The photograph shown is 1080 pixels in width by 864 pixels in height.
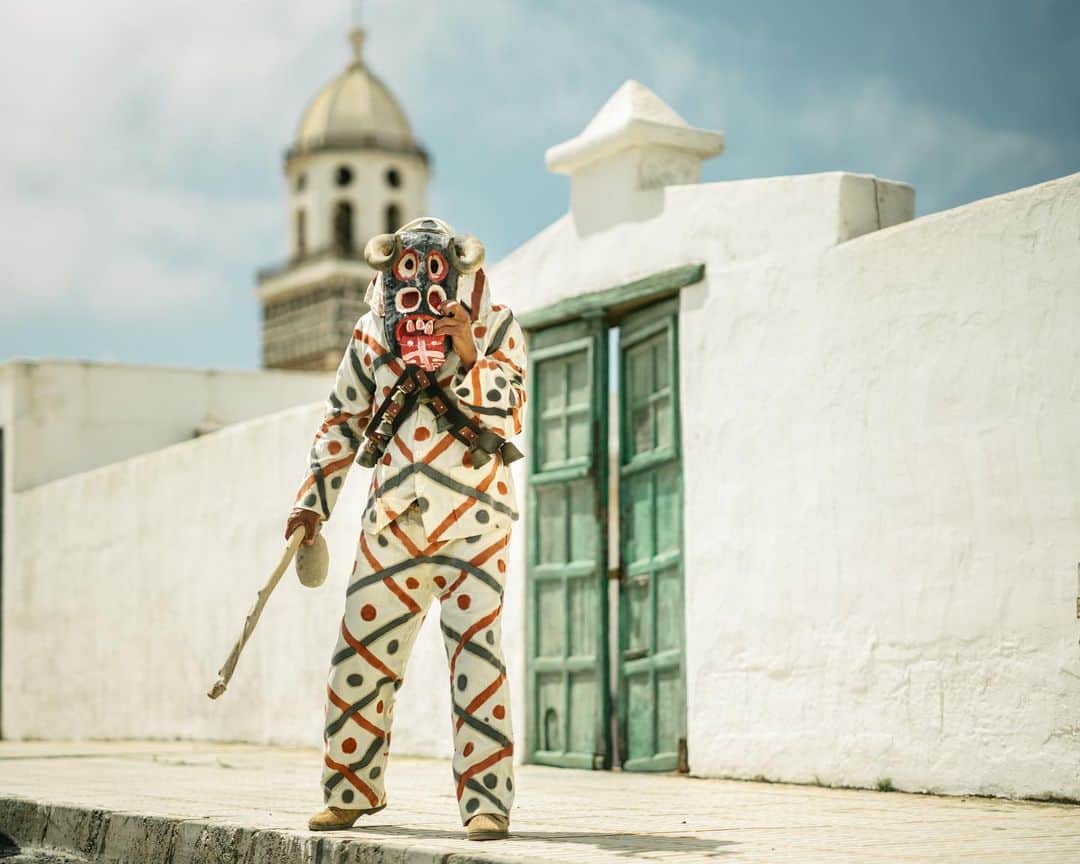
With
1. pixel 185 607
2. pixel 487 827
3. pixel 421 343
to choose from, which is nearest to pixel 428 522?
pixel 421 343

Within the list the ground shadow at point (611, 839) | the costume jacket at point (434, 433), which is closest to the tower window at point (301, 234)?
the costume jacket at point (434, 433)

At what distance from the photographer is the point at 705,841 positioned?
5.06 m

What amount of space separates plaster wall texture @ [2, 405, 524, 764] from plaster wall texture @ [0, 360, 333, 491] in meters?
0.60

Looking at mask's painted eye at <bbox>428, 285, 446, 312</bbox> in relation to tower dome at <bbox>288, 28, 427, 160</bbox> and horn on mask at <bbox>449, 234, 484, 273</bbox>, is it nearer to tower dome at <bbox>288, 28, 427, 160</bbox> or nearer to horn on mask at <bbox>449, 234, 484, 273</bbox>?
horn on mask at <bbox>449, 234, 484, 273</bbox>

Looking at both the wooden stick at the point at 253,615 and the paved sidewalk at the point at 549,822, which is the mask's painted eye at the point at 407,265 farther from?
the paved sidewalk at the point at 549,822

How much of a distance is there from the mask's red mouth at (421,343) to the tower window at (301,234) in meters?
81.3

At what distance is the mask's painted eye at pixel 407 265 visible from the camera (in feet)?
17.9

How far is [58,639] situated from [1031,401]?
11220 mm

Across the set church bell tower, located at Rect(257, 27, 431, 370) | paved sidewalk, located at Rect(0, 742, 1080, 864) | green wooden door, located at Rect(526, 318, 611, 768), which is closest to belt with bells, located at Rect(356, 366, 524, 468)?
paved sidewalk, located at Rect(0, 742, 1080, 864)

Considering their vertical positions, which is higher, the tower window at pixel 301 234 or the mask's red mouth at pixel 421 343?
the tower window at pixel 301 234

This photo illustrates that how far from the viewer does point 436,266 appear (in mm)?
5469

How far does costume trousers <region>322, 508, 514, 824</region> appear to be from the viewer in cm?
528

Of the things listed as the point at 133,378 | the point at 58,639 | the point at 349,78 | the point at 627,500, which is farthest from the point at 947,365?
the point at 349,78

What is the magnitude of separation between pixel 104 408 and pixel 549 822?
40.9 feet
